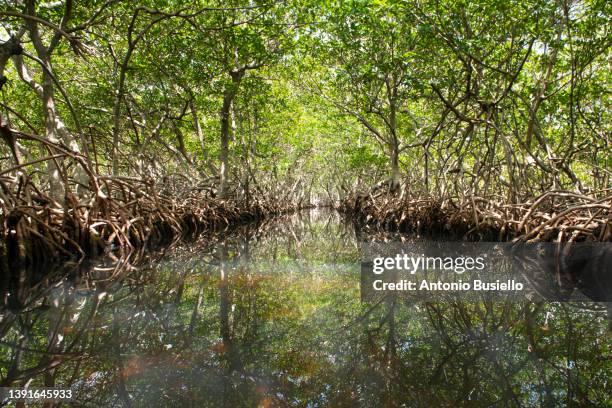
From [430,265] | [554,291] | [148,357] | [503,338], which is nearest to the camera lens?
[148,357]

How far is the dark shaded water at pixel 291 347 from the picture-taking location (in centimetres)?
146

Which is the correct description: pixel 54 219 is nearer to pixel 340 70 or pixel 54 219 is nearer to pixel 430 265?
pixel 430 265

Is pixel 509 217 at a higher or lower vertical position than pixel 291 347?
higher

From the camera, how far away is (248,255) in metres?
5.26

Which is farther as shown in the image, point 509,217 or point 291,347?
point 509,217

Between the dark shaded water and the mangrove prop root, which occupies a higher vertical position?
the mangrove prop root

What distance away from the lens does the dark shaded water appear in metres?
1.46

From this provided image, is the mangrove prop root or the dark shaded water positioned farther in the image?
the mangrove prop root

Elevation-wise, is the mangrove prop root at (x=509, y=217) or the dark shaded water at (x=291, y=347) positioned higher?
the mangrove prop root at (x=509, y=217)

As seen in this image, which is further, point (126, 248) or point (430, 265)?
point (126, 248)

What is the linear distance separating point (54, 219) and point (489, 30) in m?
6.53

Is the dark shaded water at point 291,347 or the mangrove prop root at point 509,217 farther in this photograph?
the mangrove prop root at point 509,217

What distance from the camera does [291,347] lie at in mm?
1949

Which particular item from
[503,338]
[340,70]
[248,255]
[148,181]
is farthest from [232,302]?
[340,70]
